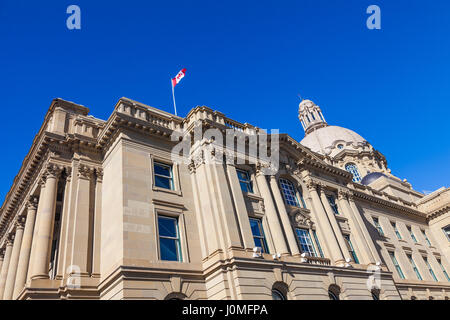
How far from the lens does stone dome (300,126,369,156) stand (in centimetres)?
7493

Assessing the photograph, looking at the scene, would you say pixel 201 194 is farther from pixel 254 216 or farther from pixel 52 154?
pixel 52 154

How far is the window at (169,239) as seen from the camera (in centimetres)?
1816

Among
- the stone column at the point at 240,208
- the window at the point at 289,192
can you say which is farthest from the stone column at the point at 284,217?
the stone column at the point at 240,208

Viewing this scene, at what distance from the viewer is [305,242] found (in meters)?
24.0

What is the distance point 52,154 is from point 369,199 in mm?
31955

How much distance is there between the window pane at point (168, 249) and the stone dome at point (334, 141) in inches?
2448

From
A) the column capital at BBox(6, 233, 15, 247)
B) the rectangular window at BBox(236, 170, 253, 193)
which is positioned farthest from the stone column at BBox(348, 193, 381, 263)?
the column capital at BBox(6, 233, 15, 247)

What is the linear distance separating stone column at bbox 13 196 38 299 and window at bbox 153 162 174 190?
31.3ft

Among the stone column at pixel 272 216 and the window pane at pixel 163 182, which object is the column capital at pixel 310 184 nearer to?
the stone column at pixel 272 216

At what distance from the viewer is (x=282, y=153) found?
91.6ft

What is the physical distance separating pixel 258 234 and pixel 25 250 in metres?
15.3

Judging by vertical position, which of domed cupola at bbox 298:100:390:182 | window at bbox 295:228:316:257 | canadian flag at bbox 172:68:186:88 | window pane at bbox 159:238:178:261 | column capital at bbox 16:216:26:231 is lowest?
window pane at bbox 159:238:178:261

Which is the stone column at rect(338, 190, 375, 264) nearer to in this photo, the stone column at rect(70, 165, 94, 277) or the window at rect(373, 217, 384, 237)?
the window at rect(373, 217, 384, 237)
